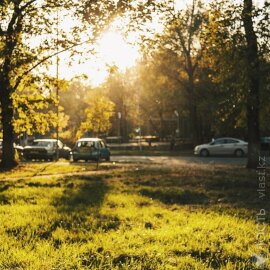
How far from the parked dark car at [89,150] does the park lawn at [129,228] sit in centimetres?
1875

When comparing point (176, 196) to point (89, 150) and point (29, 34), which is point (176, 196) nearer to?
point (29, 34)

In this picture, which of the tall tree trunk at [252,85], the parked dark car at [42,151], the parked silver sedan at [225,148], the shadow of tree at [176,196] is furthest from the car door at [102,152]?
the shadow of tree at [176,196]

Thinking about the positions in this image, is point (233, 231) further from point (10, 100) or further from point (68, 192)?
point (10, 100)

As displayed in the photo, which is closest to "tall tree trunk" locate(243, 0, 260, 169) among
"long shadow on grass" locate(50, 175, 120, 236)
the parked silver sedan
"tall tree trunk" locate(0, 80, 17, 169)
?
"long shadow on grass" locate(50, 175, 120, 236)

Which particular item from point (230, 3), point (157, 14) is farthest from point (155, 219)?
point (157, 14)

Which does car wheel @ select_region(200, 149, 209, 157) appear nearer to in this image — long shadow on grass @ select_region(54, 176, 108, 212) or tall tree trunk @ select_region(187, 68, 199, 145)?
tall tree trunk @ select_region(187, 68, 199, 145)

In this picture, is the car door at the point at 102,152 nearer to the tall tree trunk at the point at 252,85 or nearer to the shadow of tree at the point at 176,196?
the tall tree trunk at the point at 252,85

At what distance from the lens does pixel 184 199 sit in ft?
37.1

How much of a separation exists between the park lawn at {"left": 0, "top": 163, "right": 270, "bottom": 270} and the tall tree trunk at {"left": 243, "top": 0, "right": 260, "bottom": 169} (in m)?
4.68

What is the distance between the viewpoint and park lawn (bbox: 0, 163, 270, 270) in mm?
5564

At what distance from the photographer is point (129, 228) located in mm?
7484

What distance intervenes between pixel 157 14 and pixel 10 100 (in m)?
8.00

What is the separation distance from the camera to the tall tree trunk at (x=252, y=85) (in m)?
15.9

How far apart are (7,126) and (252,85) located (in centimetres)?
1241
